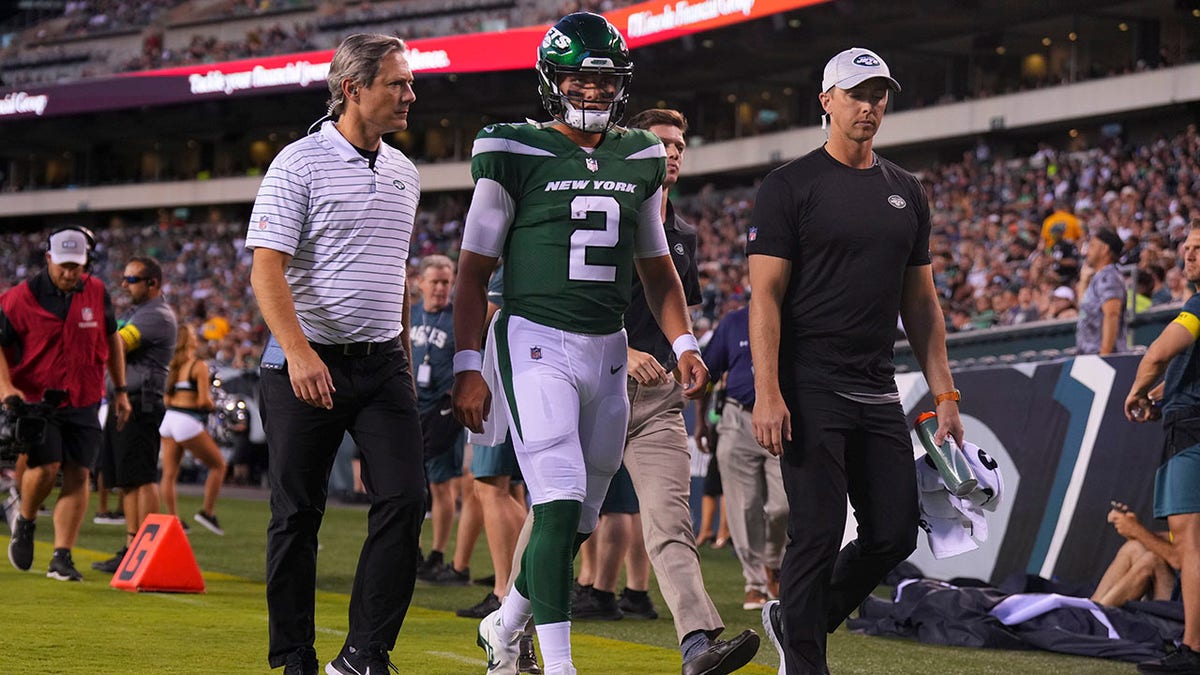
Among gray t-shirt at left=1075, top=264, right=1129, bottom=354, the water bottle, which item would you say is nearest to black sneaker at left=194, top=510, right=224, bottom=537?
gray t-shirt at left=1075, top=264, right=1129, bottom=354

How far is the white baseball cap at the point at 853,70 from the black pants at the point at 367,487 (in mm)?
1714

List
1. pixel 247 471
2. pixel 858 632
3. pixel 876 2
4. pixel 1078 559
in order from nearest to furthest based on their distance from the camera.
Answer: pixel 858 632
pixel 1078 559
pixel 247 471
pixel 876 2

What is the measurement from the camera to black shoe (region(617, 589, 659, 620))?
26.2 ft

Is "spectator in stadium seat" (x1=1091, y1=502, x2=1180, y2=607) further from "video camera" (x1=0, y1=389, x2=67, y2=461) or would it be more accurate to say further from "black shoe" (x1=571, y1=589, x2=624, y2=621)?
"video camera" (x1=0, y1=389, x2=67, y2=461)

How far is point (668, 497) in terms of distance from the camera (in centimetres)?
591

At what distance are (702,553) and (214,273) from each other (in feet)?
106

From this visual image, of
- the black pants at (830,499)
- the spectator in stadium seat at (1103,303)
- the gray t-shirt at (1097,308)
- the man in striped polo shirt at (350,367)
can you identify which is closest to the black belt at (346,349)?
the man in striped polo shirt at (350,367)

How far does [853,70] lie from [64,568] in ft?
19.8

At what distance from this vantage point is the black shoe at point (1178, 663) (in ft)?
20.2

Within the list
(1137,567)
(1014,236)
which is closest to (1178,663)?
(1137,567)

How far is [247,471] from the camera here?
2198 centimetres

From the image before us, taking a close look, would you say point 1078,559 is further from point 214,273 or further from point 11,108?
point 11,108

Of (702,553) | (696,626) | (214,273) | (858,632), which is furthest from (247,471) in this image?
(214,273)

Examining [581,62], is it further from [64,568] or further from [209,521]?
[209,521]
